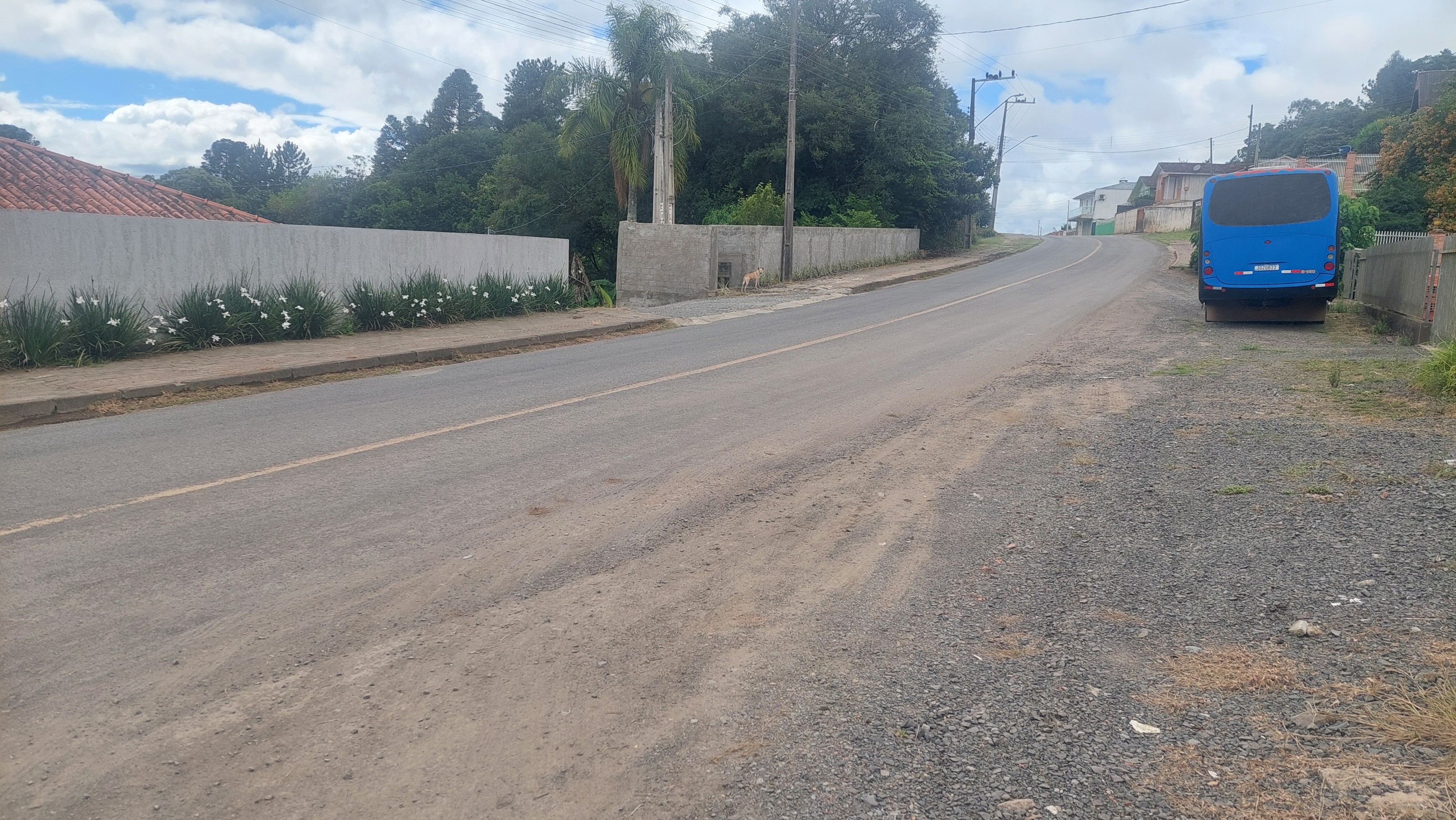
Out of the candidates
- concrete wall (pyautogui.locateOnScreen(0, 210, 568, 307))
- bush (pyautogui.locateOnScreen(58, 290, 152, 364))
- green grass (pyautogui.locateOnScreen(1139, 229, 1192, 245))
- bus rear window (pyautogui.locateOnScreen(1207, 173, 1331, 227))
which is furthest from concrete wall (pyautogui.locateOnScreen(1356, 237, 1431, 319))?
green grass (pyautogui.locateOnScreen(1139, 229, 1192, 245))

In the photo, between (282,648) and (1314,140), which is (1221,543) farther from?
(1314,140)

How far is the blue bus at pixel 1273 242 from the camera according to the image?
16.7m

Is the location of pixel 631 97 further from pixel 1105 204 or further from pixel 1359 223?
pixel 1105 204

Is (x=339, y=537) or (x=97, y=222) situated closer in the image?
(x=339, y=537)

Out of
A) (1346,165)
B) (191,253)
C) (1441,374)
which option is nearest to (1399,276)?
(1441,374)

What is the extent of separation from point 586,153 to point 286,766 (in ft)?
135

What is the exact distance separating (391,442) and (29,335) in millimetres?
6361

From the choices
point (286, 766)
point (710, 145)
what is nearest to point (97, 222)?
point (286, 766)

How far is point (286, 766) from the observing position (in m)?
3.09

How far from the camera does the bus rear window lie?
661 inches

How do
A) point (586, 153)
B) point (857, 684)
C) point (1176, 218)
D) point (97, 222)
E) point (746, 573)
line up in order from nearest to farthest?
1. point (857, 684)
2. point (746, 573)
3. point (97, 222)
4. point (586, 153)
5. point (1176, 218)

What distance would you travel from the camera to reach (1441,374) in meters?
8.77

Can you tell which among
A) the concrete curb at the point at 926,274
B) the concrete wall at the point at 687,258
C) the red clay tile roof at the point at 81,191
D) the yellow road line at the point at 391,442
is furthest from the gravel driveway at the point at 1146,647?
the concrete curb at the point at 926,274

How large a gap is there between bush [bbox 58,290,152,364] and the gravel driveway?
10.5m
